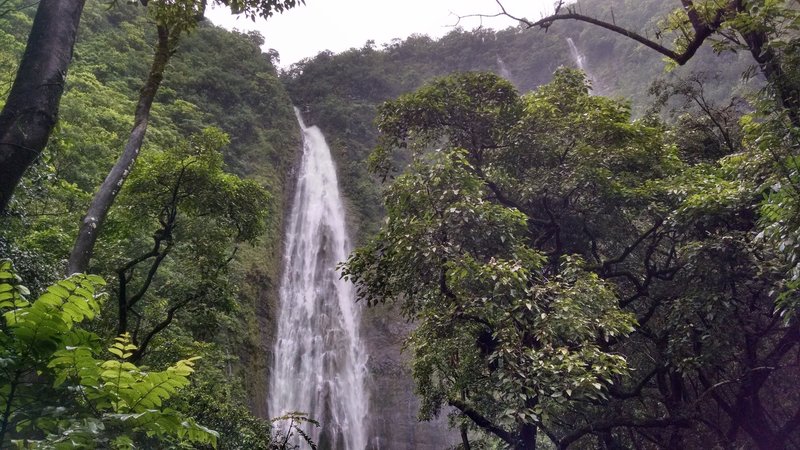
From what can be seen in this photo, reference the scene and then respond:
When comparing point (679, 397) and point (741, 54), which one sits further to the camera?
point (741, 54)

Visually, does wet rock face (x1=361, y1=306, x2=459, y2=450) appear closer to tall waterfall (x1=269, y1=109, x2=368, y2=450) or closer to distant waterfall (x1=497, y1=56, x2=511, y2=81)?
tall waterfall (x1=269, y1=109, x2=368, y2=450)

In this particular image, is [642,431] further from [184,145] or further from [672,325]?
[184,145]

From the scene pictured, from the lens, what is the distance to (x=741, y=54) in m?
28.5

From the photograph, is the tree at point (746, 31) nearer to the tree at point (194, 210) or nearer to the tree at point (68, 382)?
the tree at point (68, 382)

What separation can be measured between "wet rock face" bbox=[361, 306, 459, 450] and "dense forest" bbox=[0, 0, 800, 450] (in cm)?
759

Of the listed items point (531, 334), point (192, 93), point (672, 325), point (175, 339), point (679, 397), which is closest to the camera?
point (531, 334)

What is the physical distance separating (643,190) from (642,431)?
418 cm

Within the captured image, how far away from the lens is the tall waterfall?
17.2m

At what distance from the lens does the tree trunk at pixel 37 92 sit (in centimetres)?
324

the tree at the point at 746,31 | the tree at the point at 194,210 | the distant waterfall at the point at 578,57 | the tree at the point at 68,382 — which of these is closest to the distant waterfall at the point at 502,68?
the distant waterfall at the point at 578,57

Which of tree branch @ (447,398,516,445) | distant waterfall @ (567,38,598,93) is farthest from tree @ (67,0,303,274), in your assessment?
distant waterfall @ (567,38,598,93)

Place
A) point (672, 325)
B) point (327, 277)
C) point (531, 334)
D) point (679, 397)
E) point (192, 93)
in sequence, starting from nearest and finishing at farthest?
point (531, 334) < point (672, 325) < point (679, 397) < point (327, 277) < point (192, 93)

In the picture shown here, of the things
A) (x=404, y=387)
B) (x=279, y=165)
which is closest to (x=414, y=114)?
(x=404, y=387)

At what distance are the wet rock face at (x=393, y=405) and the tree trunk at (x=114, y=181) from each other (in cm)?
1299
